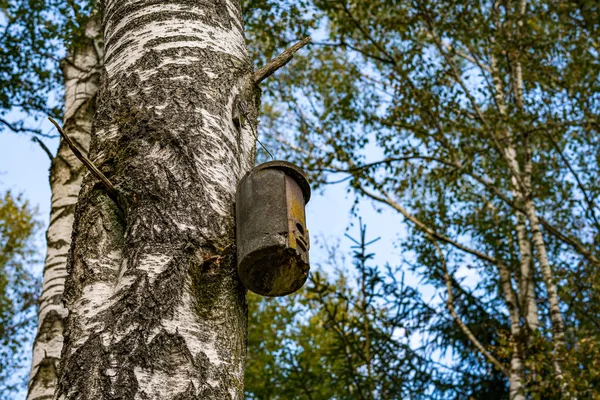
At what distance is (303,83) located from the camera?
47.4 ft

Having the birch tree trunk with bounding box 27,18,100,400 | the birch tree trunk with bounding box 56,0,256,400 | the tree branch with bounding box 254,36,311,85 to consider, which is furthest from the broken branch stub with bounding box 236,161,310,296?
the birch tree trunk with bounding box 27,18,100,400

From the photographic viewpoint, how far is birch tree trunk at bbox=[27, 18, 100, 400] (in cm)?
432

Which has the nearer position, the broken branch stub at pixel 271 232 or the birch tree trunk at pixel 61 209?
the broken branch stub at pixel 271 232

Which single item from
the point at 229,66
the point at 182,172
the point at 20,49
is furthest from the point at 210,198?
the point at 20,49

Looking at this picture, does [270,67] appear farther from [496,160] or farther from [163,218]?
[496,160]

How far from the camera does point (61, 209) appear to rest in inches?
200

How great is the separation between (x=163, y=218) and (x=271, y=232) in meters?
0.31

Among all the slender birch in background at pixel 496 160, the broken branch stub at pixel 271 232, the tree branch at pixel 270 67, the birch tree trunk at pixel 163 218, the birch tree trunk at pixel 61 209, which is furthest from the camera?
the slender birch in background at pixel 496 160

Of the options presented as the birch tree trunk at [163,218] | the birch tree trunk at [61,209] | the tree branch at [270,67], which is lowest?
the birch tree trunk at [163,218]

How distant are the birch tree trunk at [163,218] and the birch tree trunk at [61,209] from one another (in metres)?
1.72

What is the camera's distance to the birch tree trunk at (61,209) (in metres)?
4.32

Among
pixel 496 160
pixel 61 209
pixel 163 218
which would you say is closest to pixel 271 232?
pixel 163 218

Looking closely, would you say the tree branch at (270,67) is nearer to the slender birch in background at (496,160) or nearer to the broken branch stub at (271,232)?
the broken branch stub at (271,232)

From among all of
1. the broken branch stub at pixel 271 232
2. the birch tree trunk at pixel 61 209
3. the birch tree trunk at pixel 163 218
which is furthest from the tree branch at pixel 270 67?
the birch tree trunk at pixel 61 209
